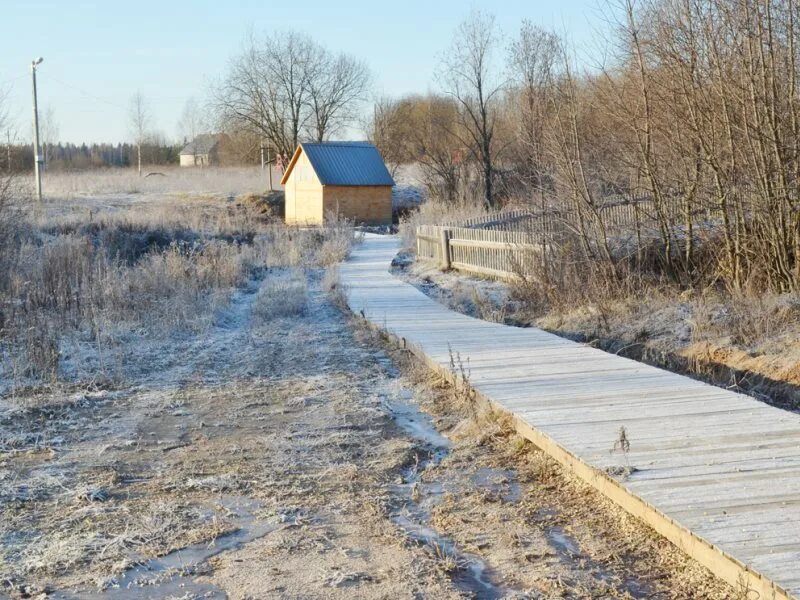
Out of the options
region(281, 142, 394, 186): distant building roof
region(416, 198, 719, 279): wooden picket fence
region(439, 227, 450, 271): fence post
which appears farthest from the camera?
region(281, 142, 394, 186): distant building roof

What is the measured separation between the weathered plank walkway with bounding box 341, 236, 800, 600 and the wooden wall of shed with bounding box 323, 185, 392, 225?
3061 centimetres

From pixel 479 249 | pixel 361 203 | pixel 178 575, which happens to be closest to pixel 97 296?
pixel 479 249

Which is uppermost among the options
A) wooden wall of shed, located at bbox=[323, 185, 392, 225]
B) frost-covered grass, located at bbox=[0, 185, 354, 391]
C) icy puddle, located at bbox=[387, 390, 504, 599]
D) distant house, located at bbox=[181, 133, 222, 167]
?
distant house, located at bbox=[181, 133, 222, 167]

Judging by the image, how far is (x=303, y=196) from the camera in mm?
41031

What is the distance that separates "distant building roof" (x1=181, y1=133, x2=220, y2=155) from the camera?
84188 millimetres

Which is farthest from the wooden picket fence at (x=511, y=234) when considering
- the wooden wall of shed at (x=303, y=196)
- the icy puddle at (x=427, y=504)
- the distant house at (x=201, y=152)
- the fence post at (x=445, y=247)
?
the distant house at (x=201, y=152)

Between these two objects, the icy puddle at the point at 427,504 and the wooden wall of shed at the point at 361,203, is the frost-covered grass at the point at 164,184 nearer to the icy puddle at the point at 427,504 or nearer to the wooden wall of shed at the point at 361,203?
the wooden wall of shed at the point at 361,203

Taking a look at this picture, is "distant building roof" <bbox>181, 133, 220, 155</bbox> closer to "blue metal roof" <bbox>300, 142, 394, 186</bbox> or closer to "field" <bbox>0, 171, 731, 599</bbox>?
"blue metal roof" <bbox>300, 142, 394, 186</bbox>

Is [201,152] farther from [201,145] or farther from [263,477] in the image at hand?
[263,477]

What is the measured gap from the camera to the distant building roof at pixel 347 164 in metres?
39.8

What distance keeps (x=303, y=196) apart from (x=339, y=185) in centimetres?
228

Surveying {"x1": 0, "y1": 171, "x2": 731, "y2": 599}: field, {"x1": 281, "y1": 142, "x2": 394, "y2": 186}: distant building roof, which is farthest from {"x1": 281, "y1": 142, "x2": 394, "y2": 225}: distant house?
{"x1": 0, "y1": 171, "x2": 731, "y2": 599}: field

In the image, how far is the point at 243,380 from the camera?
29.4 ft

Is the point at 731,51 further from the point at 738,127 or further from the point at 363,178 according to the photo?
the point at 363,178
